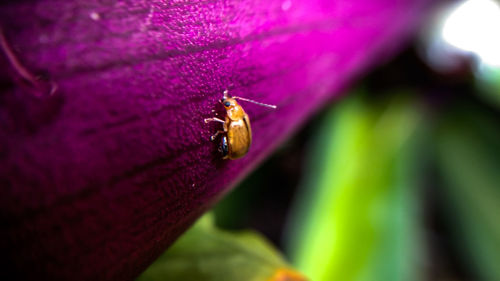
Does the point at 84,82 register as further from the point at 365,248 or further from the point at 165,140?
the point at 365,248

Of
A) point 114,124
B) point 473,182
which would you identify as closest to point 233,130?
point 114,124

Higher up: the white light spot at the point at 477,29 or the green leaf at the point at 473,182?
the white light spot at the point at 477,29

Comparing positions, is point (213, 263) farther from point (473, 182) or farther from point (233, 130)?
point (473, 182)

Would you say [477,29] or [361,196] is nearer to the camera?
[361,196]

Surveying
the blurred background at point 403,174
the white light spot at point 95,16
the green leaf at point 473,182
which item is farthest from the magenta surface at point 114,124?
the green leaf at point 473,182

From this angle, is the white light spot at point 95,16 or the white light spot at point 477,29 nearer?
the white light spot at point 95,16

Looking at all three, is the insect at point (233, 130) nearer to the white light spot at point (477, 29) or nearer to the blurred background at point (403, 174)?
the blurred background at point (403, 174)
